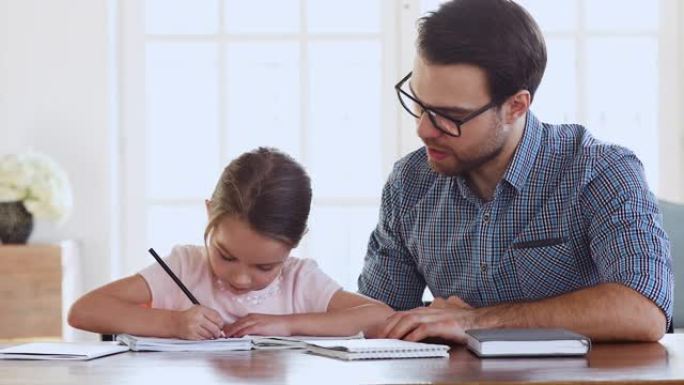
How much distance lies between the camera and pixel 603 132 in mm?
4164

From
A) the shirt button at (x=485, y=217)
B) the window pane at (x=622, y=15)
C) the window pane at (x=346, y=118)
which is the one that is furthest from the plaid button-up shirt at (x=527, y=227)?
the window pane at (x=622, y=15)

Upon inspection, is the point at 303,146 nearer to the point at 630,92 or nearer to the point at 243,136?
A: the point at 243,136

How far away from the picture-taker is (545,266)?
7.49 ft

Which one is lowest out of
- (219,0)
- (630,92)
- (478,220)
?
(478,220)

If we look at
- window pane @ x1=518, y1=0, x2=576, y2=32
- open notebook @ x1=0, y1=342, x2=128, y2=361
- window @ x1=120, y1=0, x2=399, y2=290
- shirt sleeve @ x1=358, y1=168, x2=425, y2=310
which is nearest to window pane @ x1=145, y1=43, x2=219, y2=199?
window @ x1=120, y1=0, x2=399, y2=290

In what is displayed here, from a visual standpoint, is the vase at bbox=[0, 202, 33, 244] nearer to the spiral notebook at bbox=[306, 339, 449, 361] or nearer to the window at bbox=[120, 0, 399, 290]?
the window at bbox=[120, 0, 399, 290]

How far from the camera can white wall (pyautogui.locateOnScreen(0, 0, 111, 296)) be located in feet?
13.0

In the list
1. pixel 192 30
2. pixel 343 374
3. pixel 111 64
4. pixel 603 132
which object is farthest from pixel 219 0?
pixel 343 374

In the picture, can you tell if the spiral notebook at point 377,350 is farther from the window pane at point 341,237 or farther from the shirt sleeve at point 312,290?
the window pane at point 341,237

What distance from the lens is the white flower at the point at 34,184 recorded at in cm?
365

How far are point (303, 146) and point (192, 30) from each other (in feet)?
1.82

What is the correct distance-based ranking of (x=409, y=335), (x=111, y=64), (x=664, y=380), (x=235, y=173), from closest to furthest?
(x=664, y=380) → (x=409, y=335) → (x=235, y=173) → (x=111, y=64)

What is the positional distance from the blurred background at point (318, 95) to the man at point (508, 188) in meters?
1.70

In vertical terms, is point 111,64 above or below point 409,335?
above
